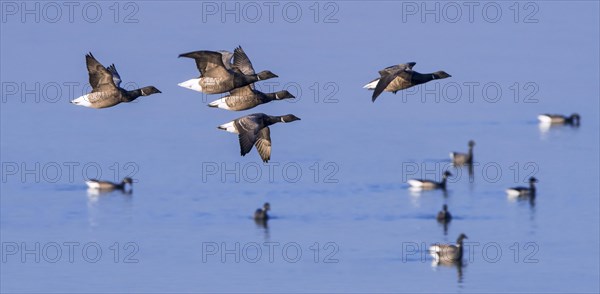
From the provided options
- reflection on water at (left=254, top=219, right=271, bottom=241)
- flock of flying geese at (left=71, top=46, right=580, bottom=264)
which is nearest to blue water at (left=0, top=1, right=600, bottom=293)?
reflection on water at (left=254, top=219, right=271, bottom=241)

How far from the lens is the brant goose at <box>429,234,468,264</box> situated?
3113 inches

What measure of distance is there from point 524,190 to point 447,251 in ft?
43.2

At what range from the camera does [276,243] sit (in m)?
82.7

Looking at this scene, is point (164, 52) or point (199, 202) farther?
point (164, 52)

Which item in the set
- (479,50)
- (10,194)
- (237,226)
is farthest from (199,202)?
(479,50)

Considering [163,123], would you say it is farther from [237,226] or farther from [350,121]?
Result: [237,226]

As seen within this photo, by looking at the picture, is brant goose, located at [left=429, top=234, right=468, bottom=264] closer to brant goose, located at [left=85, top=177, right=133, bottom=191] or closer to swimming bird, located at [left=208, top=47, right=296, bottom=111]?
brant goose, located at [left=85, top=177, right=133, bottom=191]

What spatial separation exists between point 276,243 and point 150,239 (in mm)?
5801

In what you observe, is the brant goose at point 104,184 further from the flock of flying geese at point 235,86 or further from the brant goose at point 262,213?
the flock of flying geese at point 235,86

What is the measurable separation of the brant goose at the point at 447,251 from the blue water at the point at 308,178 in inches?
31.7

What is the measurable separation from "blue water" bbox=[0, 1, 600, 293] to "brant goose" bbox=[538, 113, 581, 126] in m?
0.57

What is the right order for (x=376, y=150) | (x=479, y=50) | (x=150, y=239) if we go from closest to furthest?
1. (x=150, y=239)
2. (x=376, y=150)
3. (x=479, y=50)

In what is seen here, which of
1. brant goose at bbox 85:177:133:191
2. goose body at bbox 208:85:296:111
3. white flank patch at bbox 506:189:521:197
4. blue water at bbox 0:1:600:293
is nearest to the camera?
goose body at bbox 208:85:296:111

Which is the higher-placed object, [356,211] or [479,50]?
[479,50]
